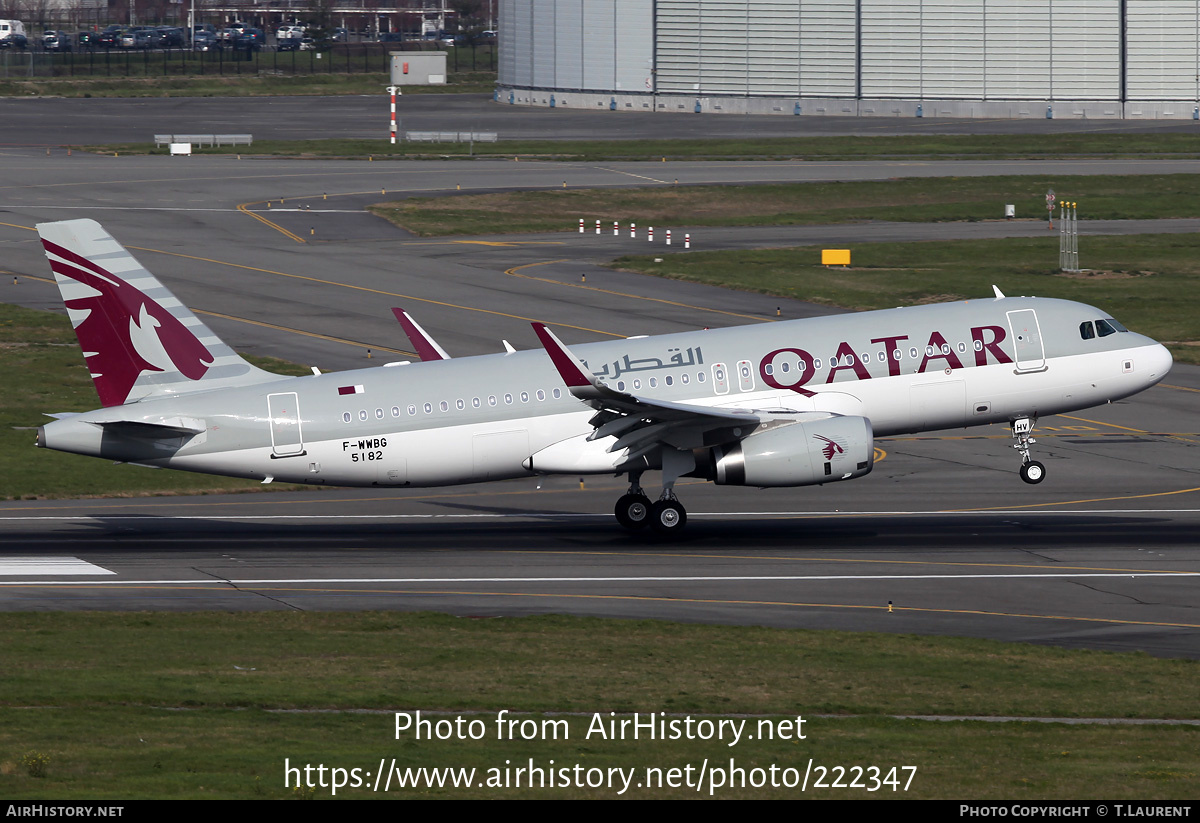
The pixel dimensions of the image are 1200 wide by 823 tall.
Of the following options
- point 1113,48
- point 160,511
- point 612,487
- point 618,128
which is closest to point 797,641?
point 612,487

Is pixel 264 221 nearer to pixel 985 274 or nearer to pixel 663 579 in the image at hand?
pixel 985 274

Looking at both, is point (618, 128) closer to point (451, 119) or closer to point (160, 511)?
point (451, 119)

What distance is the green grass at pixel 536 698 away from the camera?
72.2 feet

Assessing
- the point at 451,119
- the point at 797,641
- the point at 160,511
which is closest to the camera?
the point at 797,641

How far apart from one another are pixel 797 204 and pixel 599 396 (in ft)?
233

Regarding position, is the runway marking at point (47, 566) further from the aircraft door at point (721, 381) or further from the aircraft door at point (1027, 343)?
the aircraft door at point (1027, 343)

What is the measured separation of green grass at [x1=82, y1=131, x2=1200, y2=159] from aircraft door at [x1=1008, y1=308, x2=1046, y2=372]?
8263cm

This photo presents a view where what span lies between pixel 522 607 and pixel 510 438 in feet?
23.7

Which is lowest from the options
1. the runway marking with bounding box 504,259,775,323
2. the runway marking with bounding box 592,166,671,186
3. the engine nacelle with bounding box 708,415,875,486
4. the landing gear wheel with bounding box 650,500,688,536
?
the landing gear wheel with bounding box 650,500,688,536

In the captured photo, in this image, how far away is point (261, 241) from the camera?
91938 millimetres

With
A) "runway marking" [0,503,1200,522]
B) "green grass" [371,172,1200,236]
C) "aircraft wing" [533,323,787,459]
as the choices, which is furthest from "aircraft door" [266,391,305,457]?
"green grass" [371,172,1200,236]

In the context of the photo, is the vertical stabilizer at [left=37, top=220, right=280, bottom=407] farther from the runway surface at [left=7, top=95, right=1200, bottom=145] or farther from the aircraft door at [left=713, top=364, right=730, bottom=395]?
the runway surface at [left=7, top=95, right=1200, bottom=145]

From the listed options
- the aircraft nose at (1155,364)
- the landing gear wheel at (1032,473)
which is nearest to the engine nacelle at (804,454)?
the landing gear wheel at (1032,473)

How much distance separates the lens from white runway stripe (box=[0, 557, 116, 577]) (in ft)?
123
